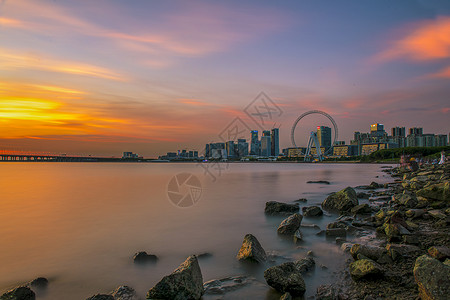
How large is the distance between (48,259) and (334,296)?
26.9 ft

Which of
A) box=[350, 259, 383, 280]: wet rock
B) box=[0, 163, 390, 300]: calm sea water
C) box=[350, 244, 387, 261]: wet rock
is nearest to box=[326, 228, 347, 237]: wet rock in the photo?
box=[0, 163, 390, 300]: calm sea water

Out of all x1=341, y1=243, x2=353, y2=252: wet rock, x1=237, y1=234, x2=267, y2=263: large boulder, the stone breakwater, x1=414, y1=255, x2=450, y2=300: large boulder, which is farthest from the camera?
x1=341, y1=243, x2=353, y2=252: wet rock

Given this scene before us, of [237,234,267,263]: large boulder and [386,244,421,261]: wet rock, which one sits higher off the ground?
[386,244,421,261]: wet rock

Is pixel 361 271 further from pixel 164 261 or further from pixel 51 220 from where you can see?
pixel 51 220

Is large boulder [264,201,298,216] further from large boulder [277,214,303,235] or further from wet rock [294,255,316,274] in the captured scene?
wet rock [294,255,316,274]

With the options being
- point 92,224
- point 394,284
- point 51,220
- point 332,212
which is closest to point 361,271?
point 394,284

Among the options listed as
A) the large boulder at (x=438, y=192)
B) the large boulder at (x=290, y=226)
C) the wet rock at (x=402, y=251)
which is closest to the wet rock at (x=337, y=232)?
the large boulder at (x=290, y=226)

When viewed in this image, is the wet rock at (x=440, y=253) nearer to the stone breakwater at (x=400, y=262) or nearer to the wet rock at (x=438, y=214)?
the stone breakwater at (x=400, y=262)

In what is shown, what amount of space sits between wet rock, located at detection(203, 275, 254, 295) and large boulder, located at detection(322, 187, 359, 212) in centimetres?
902

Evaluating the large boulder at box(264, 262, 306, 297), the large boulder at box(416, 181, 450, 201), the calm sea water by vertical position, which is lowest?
the calm sea water

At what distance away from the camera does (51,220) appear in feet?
46.3

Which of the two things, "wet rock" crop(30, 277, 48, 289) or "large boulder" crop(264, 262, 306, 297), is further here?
"wet rock" crop(30, 277, 48, 289)

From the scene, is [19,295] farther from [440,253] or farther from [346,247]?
[440,253]

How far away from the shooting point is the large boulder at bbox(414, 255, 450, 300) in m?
3.90
